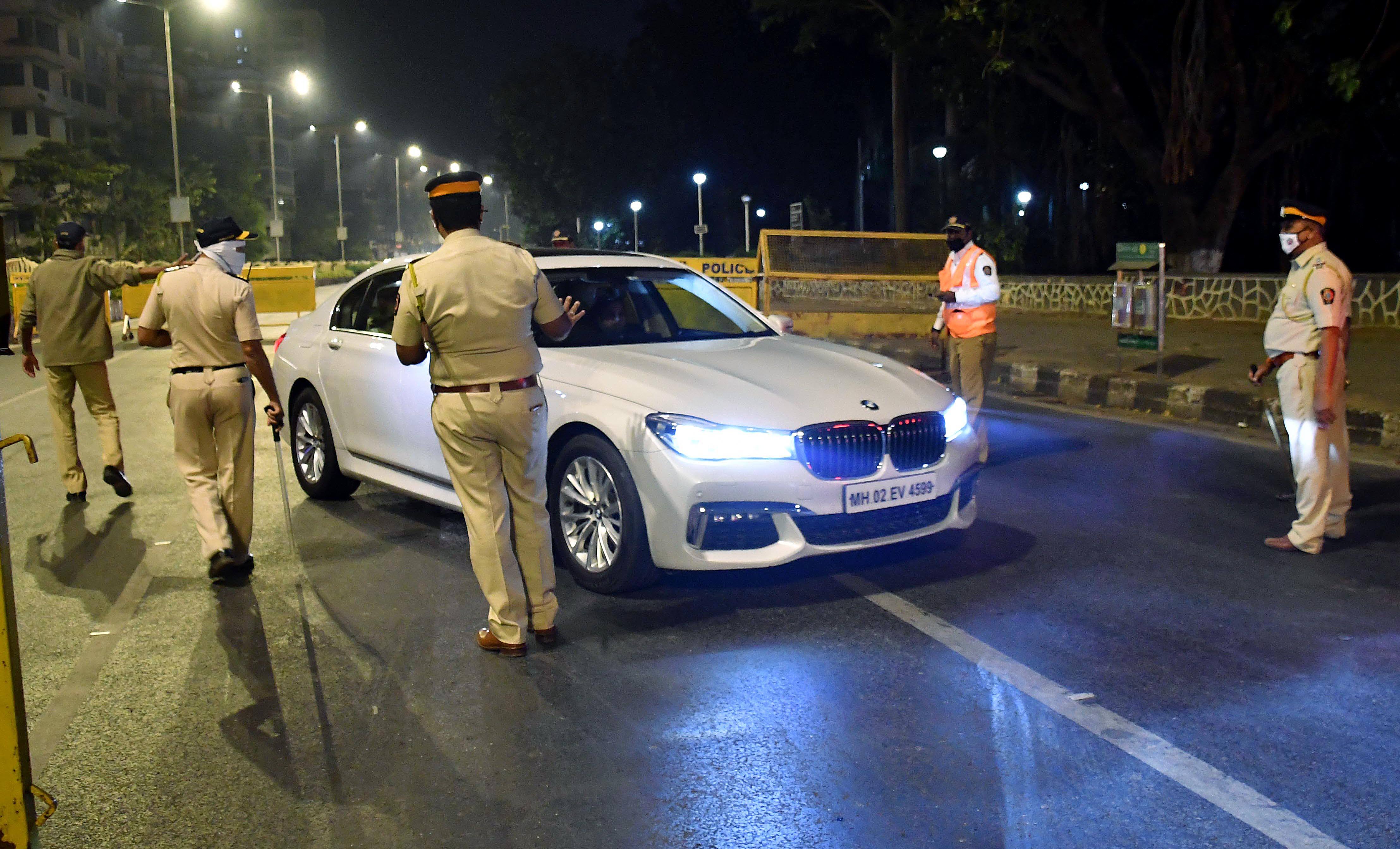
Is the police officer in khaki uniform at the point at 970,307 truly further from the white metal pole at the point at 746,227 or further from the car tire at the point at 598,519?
the white metal pole at the point at 746,227

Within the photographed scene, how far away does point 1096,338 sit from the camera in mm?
19234

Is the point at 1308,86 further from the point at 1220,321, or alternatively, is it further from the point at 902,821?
the point at 902,821

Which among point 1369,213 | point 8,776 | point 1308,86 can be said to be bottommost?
point 8,776

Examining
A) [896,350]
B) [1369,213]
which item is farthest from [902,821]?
A: [1369,213]

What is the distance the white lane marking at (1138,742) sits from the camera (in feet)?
11.2

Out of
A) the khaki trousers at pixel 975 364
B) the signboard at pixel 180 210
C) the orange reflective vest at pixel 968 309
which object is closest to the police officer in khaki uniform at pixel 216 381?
the orange reflective vest at pixel 968 309

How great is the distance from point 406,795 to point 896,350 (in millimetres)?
15063

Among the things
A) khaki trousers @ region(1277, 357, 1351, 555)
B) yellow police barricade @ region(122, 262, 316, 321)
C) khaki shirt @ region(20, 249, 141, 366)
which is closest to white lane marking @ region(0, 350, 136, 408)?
khaki shirt @ region(20, 249, 141, 366)

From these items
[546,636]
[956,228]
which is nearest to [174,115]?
[956,228]

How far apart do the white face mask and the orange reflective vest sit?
477 cm

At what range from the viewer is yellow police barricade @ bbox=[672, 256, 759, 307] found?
20.6 metres

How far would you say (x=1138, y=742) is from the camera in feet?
13.2

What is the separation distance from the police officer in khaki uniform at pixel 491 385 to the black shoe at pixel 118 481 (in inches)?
179

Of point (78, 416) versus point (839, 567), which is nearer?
point (839, 567)
